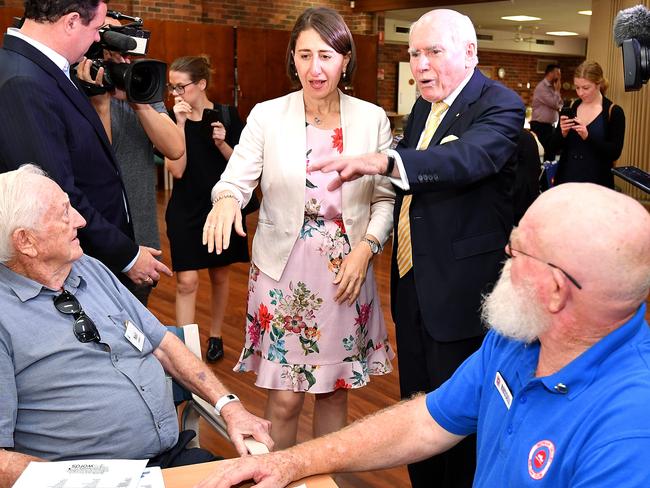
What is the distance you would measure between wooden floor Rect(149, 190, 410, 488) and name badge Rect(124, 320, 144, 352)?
4.42ft

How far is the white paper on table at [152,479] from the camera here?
1.34m

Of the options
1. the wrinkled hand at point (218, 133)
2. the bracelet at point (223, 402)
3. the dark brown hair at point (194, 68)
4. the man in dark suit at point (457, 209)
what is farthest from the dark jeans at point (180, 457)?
the dark brown hair at point (194, 68)

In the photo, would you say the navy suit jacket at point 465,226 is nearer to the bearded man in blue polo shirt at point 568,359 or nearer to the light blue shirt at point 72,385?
the bearded man in blue polo shirt at point 568,359

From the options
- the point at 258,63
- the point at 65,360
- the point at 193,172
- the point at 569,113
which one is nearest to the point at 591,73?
the point at 569,113

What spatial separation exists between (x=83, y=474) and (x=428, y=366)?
3.94ft

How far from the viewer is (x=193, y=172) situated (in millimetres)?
3928

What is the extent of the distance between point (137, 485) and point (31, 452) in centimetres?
51

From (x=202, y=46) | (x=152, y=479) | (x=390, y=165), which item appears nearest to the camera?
(x=152, y=479)

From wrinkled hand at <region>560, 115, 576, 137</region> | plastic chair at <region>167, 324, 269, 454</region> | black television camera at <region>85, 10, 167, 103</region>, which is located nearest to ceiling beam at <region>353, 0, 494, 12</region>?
wrinkled hand at <region>560, 115, 576, 137</region>

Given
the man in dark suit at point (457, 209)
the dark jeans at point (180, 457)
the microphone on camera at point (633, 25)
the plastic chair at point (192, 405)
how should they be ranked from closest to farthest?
1. the dark jeans at point (180, 457)
2. the plastic chair at point (192, 405)
3. the man in dark suit at point (457, 209)
4. the microphone on camera at point (633, 25)

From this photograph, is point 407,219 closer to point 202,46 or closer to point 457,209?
point 457,209

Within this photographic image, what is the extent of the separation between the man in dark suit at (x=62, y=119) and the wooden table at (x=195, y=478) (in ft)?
3.35

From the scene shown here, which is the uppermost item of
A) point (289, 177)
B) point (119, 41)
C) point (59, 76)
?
point (119, 41)

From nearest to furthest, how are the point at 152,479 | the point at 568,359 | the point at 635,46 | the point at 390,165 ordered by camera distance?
the point at 568,359, the point at 152,479, the point at 390,165, the point at 635,46
